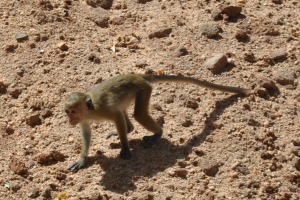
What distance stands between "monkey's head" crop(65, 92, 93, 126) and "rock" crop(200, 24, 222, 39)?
2.51 m

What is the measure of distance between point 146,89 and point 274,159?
1658 mm

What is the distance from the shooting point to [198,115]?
8.41 meters

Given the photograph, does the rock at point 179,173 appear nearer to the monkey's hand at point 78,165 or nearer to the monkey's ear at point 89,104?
the monkey's hand at point 78,165

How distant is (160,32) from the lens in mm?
9602

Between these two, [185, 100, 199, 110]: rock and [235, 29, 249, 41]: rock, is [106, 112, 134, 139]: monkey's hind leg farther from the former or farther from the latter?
[235, 29, 249, 41]: rock

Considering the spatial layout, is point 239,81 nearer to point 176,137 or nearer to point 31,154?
point 176,137

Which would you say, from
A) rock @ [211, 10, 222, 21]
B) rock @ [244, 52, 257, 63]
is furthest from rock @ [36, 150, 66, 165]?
rock @ [211, 10, 222, 21]

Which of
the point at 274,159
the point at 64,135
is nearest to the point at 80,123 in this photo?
the point at 64,135

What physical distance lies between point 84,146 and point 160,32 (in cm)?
245

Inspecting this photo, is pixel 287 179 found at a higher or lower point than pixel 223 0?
lower

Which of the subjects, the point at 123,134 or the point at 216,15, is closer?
the point at 123,134

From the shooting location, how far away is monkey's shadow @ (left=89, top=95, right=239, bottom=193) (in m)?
7.52

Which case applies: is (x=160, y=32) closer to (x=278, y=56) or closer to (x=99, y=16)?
(x=99, y=16)

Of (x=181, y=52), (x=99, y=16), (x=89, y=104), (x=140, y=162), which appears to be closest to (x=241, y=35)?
(x=181, y=52)
